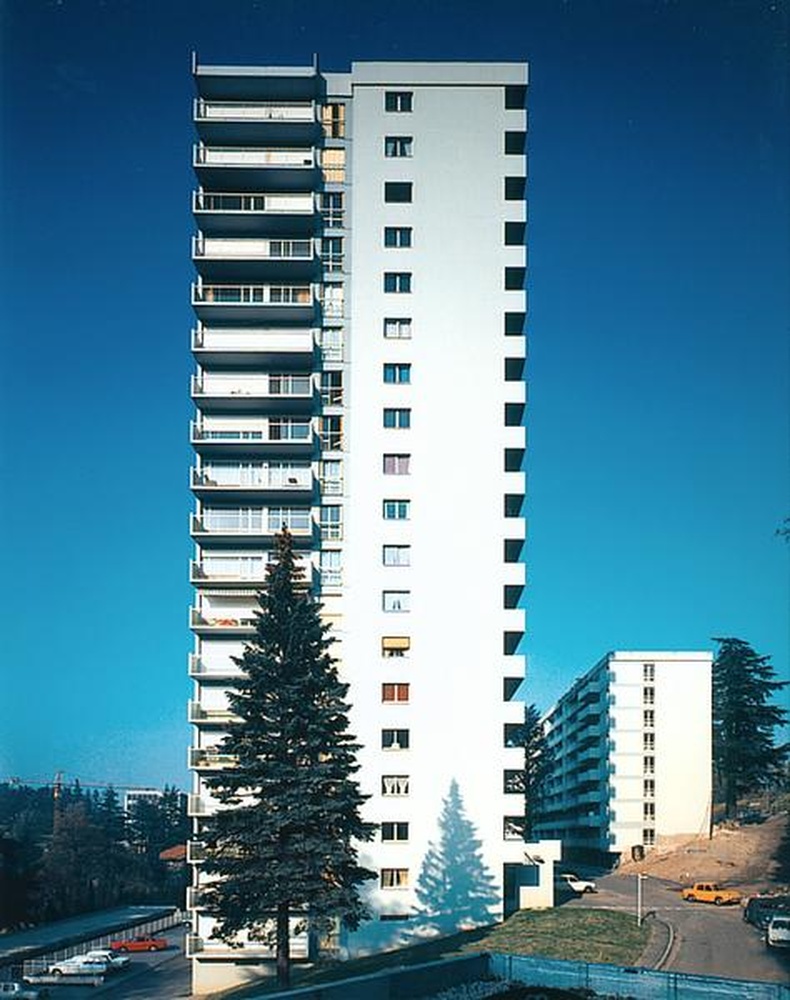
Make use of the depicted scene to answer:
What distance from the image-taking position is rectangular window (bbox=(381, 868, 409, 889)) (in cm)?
3834

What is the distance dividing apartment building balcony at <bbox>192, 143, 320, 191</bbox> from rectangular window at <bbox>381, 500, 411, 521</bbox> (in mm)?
11454

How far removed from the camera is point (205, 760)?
38906 mm

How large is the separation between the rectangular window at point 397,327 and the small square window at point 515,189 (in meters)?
5.56

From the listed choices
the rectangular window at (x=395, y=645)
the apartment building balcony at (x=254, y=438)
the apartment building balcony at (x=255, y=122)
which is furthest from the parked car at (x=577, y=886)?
the apartment building balcony at (x=255, y=122)

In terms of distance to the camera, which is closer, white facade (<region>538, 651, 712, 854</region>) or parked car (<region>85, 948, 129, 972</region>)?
parked car (<region>85, 948, 129, 972</region>)

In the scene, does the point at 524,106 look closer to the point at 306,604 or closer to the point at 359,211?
the point at 359,211

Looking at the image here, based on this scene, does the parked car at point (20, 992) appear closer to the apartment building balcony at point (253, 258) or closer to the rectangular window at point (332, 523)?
the rectangular window at point (332, 523)

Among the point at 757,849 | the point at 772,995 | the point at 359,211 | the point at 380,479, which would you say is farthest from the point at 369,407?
the point at 757,849

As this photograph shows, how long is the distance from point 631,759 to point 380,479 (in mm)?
40016

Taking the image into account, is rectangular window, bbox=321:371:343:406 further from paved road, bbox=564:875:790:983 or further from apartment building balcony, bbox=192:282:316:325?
paved road, bbox=564:875:790:983

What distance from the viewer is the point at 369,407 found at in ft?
137

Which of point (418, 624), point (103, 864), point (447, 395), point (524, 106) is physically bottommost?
point (103, 864)

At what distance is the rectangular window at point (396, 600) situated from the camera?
133 feet

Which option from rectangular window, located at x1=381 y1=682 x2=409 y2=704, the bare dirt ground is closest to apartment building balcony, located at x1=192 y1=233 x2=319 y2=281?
rectangular window, located at x1=381 y1=682 x2=409 y2=704
